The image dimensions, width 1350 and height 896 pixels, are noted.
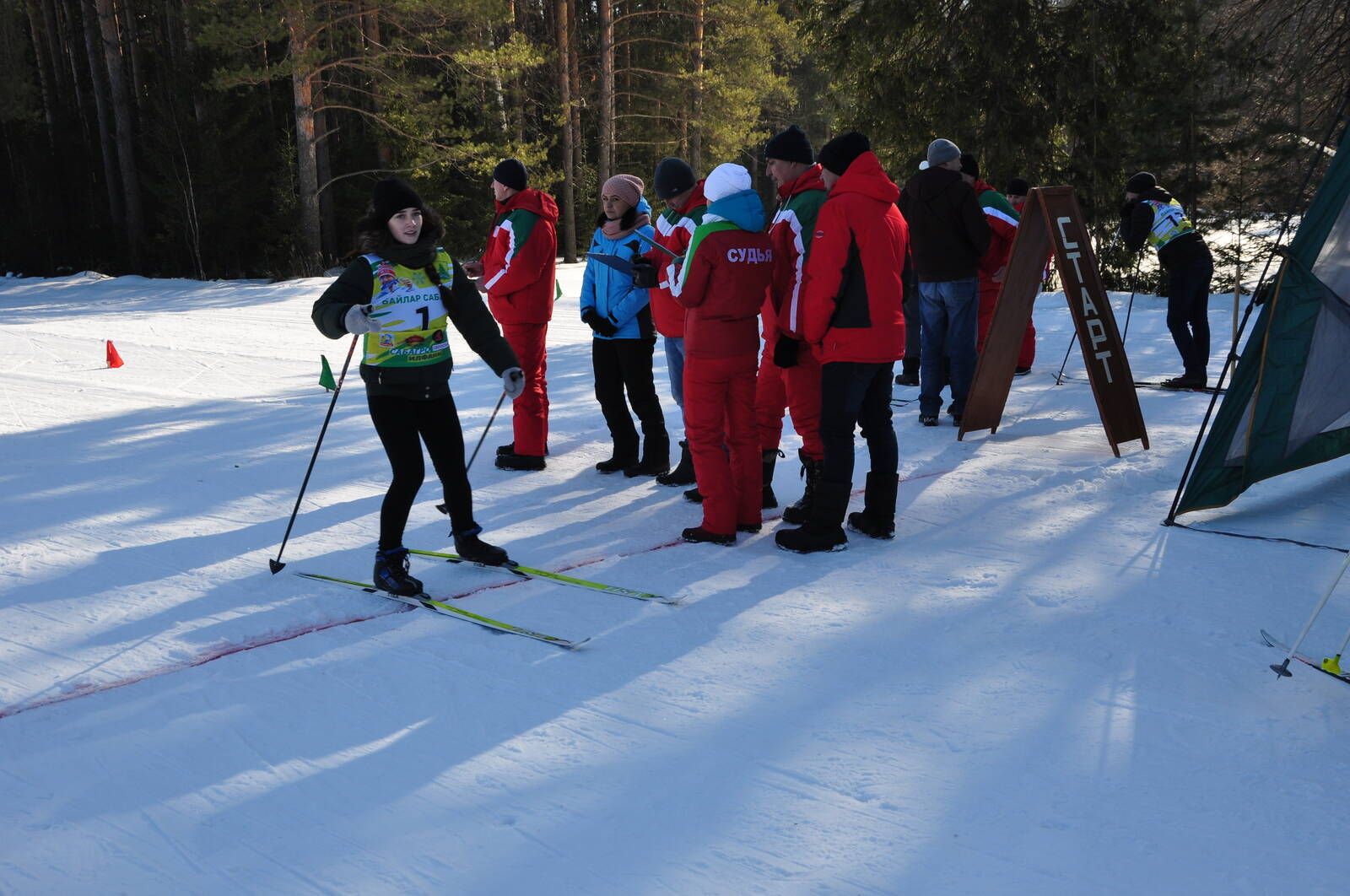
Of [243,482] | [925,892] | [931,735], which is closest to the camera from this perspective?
[925,892]

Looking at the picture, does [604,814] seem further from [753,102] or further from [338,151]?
[753,102]

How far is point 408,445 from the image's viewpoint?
14.2 feet

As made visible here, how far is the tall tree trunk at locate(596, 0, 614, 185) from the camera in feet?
76.9

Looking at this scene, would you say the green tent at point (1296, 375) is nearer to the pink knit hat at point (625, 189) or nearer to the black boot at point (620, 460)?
the black boot at point (620, 460)

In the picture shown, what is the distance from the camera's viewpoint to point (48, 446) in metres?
7.09

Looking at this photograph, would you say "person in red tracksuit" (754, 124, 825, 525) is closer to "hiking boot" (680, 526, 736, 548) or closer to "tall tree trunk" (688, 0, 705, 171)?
"hiking boot" (680, 526, 736, 548)

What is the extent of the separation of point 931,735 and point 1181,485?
8.39 ft

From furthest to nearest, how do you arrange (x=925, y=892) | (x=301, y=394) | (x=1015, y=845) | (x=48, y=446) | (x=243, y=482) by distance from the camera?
(x=301, y=394) < (x=48, y=446) < (x=243, y=482) < (x=1015, y=845) < (x=925, y=892)

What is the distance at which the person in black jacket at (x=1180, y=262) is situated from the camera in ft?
27.4

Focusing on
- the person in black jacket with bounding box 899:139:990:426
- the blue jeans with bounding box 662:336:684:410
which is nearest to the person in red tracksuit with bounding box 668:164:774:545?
the blue jeans with bounding box 662:336:684:410

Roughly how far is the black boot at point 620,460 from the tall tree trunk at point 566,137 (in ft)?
60.0

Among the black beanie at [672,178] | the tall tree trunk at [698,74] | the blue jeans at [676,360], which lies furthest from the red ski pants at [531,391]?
the tall tree trunk at [698,74]

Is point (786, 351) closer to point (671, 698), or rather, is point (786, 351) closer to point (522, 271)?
point (522, 271)

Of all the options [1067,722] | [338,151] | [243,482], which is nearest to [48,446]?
[243,482]
